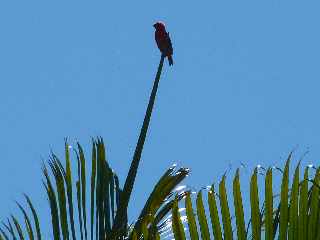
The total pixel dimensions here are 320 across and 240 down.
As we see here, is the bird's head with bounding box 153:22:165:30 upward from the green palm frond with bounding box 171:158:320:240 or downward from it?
upward

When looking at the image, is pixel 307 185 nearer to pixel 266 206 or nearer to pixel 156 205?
pixel 266 206

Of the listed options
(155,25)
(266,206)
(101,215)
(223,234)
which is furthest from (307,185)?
(155,25)

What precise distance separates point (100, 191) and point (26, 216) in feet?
1.19

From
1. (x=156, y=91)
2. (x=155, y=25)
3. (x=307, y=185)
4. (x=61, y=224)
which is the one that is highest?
(x=155, y=25)

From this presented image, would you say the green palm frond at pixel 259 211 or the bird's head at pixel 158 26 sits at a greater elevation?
the bird's head at pixel 158 26

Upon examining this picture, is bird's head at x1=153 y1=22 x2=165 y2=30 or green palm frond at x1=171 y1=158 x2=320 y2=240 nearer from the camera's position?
green palm frond at x1=171 y1=158 x2=320 y2=240

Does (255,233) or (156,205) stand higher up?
(156,205)

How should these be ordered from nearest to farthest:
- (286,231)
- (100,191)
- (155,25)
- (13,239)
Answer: (286,231)
(13,239)
(100,191)
(155,25)

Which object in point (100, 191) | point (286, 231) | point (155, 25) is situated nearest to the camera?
point (286, 231)

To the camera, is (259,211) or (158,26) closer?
(259,211)

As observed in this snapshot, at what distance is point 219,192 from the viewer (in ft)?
7.38

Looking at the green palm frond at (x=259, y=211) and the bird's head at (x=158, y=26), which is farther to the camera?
the bird's head at (x=158, y=26)

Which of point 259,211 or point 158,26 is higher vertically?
point 158,26

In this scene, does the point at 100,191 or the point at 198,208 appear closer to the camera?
the point at 198,208
